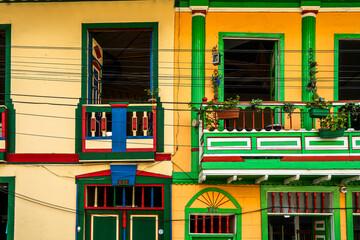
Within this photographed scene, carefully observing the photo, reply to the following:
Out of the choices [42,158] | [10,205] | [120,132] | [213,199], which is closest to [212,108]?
[213,199]

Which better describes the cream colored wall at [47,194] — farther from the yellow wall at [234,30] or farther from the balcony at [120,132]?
the yellow wall at [234,30]

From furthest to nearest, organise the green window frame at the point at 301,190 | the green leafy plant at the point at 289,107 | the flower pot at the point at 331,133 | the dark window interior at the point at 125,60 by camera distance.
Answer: the dark window interior at the point at 125,60, the green window frame at the point at 301,190, the green leafy plant at the point at 289,107, the flower pot at the point at 331,133

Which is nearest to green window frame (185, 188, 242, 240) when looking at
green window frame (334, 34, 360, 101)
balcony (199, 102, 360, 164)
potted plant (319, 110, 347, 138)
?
balcony (199, 102, 360, 164)

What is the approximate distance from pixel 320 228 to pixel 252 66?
515 cm

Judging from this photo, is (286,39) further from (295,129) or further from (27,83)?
(27,83)

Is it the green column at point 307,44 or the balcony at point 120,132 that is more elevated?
the green column at point 307,44

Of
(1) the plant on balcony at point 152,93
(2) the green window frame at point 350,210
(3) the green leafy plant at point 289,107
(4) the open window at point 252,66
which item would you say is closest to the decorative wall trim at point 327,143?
(3) the green leafy plant at point 289,107

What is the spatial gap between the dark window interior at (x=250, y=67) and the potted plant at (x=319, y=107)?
1709 millimetres

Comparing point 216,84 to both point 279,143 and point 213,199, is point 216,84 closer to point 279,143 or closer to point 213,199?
point 279,143

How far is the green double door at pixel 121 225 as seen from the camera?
46.4 feet

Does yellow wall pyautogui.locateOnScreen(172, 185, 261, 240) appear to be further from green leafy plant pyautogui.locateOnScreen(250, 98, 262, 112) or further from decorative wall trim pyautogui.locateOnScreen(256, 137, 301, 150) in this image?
green leafy plant pyautogui.locateOnScreen(250, 98, 262, 112)

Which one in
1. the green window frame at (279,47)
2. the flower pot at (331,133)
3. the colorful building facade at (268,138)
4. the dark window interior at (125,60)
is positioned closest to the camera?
the flower pot at (331,133)

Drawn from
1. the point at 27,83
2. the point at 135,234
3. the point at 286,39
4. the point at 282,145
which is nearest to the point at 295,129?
the point at 282,145

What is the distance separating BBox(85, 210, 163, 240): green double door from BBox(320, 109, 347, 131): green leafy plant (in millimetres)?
4454
